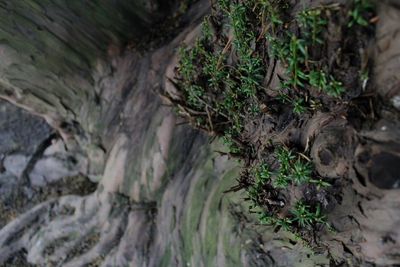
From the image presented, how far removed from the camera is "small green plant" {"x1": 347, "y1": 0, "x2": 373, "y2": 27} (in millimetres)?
1382

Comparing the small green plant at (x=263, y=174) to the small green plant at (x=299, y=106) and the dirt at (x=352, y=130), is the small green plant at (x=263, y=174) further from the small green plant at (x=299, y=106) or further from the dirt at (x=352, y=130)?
the small green plant at (x=299, y=106)

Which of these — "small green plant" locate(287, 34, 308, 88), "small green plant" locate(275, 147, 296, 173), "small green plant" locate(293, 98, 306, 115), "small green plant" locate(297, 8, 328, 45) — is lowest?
"small green plant" locate(275, 147, 296, 173)

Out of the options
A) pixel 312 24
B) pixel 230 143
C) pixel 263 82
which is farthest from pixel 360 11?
pixel 230 143

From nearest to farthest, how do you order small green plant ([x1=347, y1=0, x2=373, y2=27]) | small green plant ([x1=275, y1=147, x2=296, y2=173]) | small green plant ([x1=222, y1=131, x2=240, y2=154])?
small green plant ([x1=347, y1=0, x2=373, y2=27])
small green plant ([x1=275, y1=147, x2=296, y2=173])
small green plant ([x1=222, y1=131, x2=240, y2=154])

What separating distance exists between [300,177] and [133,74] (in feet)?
5.48

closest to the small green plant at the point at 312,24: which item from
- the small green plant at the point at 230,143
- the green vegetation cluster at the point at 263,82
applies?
the green vegetation cluster at the point at 263,82

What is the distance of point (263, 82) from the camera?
1.93 metres

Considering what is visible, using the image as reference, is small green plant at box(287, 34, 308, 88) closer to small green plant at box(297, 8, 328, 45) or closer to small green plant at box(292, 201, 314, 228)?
small green plant at box(297, 8, 328, 45)

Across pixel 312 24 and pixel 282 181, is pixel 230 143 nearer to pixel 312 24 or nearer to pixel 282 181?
pixel 282 181

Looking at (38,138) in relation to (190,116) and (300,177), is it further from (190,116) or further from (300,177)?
(300,177)

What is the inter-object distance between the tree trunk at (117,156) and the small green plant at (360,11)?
36.2 inches

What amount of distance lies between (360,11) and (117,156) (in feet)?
6.47

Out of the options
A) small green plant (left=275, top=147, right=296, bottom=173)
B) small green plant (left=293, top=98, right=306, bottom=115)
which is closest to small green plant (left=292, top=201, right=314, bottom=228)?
small green plant (left=275, top=147, right=296, bottom=173)

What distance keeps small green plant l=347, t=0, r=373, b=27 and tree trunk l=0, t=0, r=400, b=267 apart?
92cm
